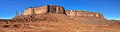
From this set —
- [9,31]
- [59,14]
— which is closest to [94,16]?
[59,14]

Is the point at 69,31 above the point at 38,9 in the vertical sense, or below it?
below

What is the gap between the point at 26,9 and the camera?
285ft

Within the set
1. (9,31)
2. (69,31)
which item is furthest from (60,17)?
(9,31)

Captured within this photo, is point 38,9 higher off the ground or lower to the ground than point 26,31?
higher

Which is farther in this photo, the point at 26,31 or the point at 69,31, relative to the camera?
the point at 69,31

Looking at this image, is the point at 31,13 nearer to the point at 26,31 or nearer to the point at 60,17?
the point at 60,17

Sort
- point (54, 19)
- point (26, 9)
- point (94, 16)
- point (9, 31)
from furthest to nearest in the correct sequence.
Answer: point (94, 16) < point (26, 9) < point (54, 19) < point (9, 31)

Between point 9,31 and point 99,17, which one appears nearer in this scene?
point 9,31

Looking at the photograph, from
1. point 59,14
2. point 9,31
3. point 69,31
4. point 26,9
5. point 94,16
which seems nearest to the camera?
point 9,31

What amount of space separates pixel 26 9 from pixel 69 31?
4246 centimetres

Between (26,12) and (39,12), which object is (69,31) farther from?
(26,12)

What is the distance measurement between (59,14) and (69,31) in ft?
101

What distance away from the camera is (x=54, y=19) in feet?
227

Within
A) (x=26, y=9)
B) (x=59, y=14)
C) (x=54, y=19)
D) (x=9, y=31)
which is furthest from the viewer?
(x=26, y=9)
